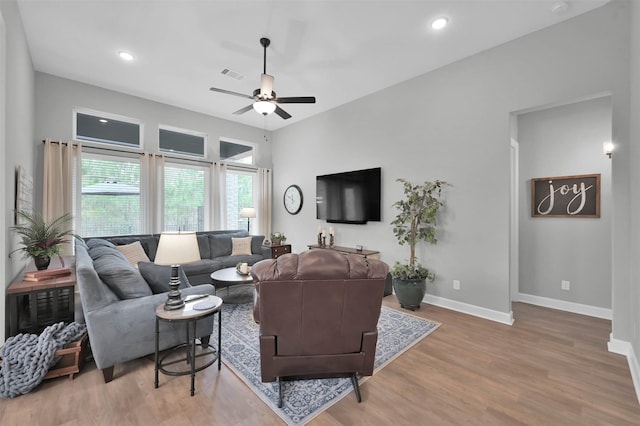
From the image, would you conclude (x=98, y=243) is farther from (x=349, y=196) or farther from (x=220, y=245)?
(x=349, y=196)

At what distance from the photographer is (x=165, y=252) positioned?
206 cm

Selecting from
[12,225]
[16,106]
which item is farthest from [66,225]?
[16,106]

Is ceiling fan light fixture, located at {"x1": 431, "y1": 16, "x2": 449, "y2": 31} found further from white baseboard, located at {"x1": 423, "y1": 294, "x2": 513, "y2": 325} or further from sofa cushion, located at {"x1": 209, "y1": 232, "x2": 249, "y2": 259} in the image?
sofa cushion, located at {"x1": 209, "y1": 232, "x2": 249, "y2": 259}

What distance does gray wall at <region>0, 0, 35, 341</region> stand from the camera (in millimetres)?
2303

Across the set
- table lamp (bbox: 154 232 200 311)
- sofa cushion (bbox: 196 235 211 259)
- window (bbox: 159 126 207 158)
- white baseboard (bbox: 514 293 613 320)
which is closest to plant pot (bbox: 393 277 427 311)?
white baseboard (bbox: 514 293 613 320)

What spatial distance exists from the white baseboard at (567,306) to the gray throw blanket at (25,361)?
5.45m

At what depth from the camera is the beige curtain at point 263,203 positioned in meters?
6.65

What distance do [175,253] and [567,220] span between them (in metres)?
4.76

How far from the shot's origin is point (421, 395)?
2029 mm

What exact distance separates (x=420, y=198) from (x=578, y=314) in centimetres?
250

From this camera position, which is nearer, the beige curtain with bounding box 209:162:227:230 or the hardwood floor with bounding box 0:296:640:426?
the hardwood floor with bounding box 0:296:640:426

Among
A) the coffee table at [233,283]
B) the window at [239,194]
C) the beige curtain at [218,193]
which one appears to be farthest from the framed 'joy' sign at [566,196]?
the beige curtain at [218,193]

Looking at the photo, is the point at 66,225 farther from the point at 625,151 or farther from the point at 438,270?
the point at 625,151

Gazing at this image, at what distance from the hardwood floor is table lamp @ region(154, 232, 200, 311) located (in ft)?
2.11
